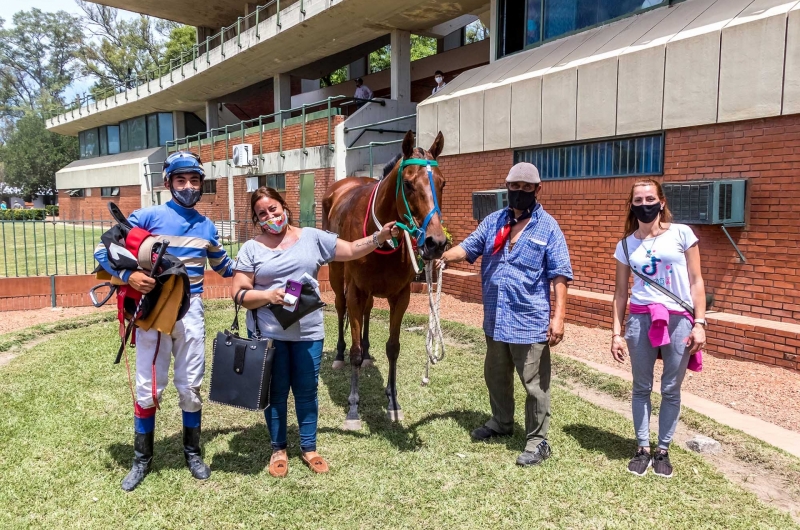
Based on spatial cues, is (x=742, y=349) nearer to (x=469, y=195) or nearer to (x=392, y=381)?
(x=392, y=381)

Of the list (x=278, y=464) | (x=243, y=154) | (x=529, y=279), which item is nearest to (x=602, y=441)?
(x=529, y=279)

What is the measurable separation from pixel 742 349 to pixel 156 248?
619 cm

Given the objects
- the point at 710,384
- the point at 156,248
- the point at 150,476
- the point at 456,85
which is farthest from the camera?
the point at 456,85

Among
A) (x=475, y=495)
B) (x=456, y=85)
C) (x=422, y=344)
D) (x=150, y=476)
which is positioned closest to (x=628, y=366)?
(x=422, y=344)

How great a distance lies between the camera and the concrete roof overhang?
15633 mm

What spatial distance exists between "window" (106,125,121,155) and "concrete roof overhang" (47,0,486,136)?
2814mm

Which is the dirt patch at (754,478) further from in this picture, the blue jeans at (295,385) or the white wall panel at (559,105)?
the white wall panel at (559,105)

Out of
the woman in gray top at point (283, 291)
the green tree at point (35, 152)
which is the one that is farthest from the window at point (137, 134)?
the woman in gray top at point (283, 291)

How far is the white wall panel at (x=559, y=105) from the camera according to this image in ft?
27.2

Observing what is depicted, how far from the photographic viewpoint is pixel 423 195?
12.0 feet

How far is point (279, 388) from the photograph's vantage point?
357cm

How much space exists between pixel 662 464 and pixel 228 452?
3046 mm

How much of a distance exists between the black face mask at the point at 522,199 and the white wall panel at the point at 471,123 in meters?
6.47

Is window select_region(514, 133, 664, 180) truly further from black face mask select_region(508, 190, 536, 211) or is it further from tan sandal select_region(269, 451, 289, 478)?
tan sandal select_region(269, 451, 289, 478)
